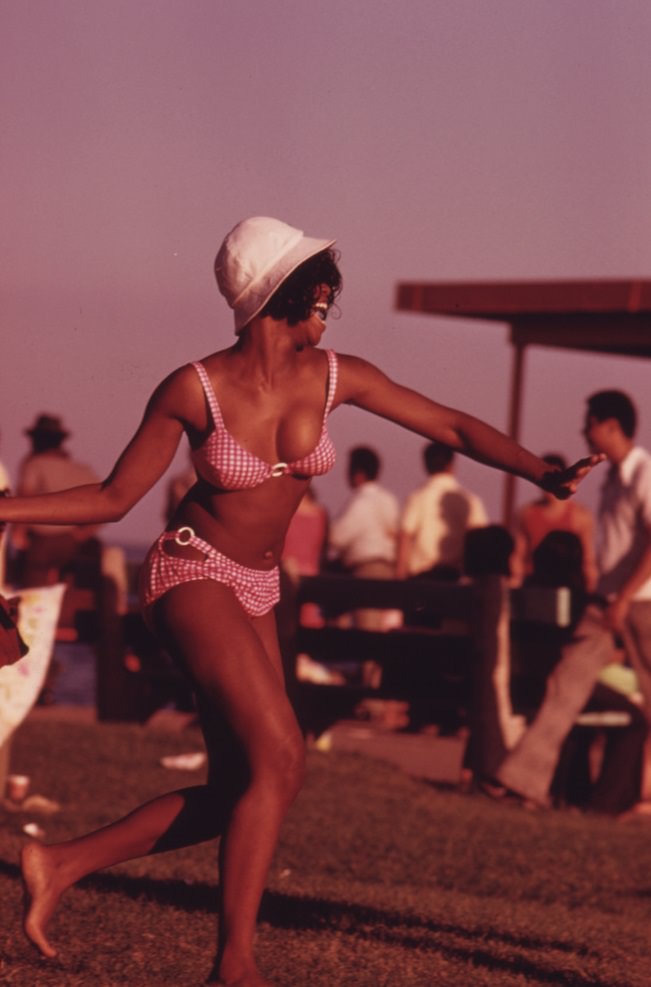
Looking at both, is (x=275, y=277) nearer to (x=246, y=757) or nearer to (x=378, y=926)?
(x=246, y=757)

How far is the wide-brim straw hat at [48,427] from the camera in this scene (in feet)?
54.2

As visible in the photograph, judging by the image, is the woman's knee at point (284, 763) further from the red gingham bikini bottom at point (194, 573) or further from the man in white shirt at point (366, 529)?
the man in white shirt at point (366, 529)

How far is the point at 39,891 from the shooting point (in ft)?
17.9

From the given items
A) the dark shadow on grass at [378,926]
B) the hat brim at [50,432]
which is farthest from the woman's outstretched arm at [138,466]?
the hat brim at [50,432]

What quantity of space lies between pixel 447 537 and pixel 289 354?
9.23m

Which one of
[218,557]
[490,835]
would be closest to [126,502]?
[218,557]

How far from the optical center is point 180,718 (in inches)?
670

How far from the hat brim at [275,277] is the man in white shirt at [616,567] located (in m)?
5.55

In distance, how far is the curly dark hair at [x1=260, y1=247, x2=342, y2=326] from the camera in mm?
5367

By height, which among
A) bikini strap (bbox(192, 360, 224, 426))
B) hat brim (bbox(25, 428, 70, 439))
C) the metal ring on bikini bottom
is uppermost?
bikini strap (bbox(192, 360, 224, 426))

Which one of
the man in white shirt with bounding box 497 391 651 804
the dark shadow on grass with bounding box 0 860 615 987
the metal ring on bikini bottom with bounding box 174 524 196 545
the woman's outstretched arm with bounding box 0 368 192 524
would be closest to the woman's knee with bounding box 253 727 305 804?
the metal ring on bikini bottom with bounding box 174 524 196 545

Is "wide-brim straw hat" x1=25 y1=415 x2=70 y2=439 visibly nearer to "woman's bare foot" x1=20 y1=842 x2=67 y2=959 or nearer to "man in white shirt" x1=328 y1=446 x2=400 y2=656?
"man in white shirt" x1=328 y1=446 x2=400 y2=656

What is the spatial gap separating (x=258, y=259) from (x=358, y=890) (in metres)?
3.28

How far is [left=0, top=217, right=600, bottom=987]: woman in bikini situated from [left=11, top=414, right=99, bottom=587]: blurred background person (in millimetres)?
10386
